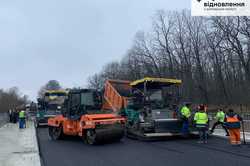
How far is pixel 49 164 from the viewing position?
10.8 metres

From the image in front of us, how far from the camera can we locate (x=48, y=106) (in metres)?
29.2

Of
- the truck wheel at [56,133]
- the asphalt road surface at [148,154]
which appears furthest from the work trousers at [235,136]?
the truck wheel at [56,133]

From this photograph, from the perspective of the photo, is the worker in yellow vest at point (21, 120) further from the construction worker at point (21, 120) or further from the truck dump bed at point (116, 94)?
the truck dump bed at point (116, 94)

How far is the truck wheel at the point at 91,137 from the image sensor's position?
14666 millimetres

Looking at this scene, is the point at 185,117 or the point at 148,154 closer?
the point at 148,154

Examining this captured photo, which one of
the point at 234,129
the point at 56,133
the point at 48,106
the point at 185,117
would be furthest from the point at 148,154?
the point at 48,106

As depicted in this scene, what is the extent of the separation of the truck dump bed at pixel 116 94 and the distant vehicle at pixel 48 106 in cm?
822

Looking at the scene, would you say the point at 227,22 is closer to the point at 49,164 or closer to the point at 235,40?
the point at 235,40

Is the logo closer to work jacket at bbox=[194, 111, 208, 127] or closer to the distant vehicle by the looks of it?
work jacket at bbox=[194, 111, 208, 127]

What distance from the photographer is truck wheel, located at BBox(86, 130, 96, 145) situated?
577 inches

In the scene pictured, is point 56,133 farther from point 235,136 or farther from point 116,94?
point 235,136

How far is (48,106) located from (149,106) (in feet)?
46.7

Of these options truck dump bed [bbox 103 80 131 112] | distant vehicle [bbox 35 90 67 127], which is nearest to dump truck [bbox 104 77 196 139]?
truck dump bed [bbox 103 80 131 112]

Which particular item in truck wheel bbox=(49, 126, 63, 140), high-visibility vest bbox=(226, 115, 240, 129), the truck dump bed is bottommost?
truck wheel bbox=(49, 126, 63, 140)
